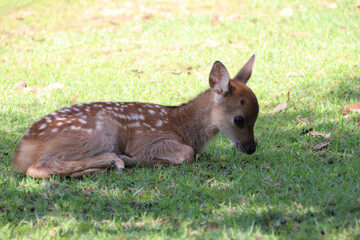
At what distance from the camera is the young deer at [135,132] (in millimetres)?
5141

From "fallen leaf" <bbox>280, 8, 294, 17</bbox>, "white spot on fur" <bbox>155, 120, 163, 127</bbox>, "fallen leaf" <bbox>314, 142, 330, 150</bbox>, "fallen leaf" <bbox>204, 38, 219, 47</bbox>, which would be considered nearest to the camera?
"fallen leaf" <bbox>314, 142, 330, 150</bbox>

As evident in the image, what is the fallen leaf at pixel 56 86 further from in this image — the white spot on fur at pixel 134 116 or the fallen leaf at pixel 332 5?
the fallen leaf at pixel 332 5

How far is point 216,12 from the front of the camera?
40.4 feet

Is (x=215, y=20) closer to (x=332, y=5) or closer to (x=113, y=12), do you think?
(x=332, y=5)

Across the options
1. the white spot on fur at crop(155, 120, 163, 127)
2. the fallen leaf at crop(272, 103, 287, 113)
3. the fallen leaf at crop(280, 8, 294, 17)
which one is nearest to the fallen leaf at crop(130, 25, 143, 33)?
the fallen leaf at crop(280, 8, 294, 17)

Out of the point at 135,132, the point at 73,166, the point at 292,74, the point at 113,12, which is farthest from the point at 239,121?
the point at 113,12

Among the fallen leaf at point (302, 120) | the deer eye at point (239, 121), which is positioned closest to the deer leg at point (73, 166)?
the deer eye at point (239, 121)

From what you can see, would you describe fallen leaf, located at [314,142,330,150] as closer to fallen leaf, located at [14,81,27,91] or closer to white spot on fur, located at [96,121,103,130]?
white spot on fur, located at [96,121,103,130]

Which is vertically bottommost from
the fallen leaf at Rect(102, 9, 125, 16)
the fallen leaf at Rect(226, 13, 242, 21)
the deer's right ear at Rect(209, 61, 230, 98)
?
the fallen leaf at Rect(102, 9, 125, 16)

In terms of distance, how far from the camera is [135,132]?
568cm

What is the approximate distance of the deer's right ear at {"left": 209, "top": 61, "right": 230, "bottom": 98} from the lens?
556cm

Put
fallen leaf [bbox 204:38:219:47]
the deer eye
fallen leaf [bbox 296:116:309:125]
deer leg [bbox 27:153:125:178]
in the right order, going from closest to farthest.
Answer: deer leg [bbox 27:153:125:178] < the deer eye < fallen leaf [bbox 296:116:309:125] < fallen leaf [bbox 204:38:219:47]

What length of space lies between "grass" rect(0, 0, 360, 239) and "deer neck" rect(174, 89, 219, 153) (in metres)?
0.22

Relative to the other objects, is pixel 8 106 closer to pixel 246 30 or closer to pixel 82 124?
pixel 82 124
